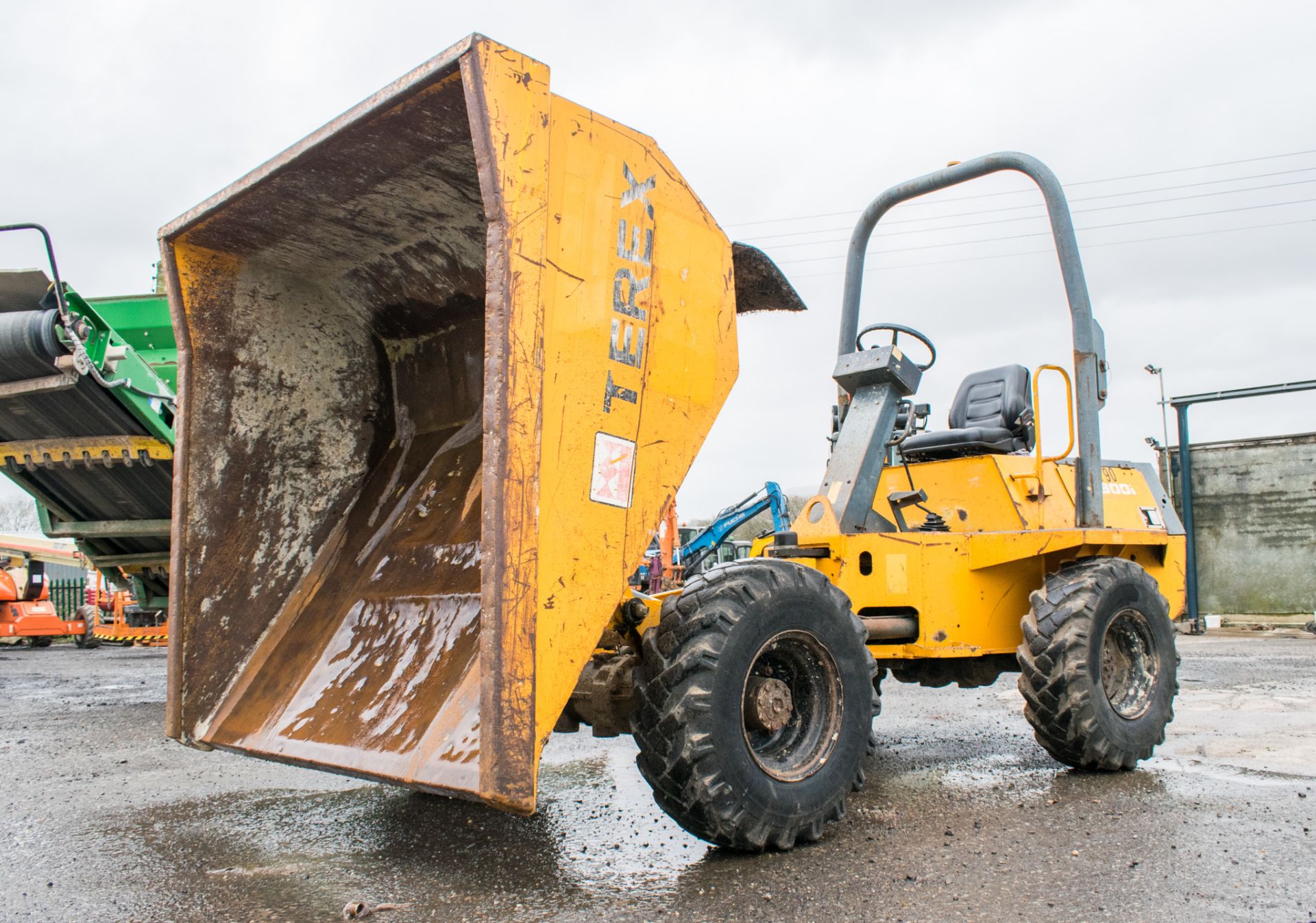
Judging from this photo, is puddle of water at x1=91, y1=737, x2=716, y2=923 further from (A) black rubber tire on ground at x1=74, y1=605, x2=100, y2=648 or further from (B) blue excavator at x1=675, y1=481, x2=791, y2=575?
(A) black rubber tire on ground at x1=74, y1=605, x2=100, y2=648

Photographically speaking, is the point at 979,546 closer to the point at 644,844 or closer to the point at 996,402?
the point at 996,402

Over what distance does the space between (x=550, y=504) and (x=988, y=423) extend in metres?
3.22

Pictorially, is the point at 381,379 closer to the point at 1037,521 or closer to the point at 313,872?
the point at 313,872

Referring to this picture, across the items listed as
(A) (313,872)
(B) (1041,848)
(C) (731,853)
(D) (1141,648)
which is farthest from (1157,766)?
(A) (313,872)

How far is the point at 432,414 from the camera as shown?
4.38 meters

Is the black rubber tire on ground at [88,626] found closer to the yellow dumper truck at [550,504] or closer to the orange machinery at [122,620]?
the orange machinery at [122,620]

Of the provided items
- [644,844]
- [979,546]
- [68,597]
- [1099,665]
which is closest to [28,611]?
[68,597]

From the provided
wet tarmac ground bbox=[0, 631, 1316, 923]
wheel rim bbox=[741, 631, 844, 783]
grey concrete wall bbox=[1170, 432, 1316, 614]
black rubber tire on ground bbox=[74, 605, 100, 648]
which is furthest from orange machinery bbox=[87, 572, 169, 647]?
grey concrete wall bbox=[1170, 432, 1316, 614]

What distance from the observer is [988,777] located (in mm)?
4453

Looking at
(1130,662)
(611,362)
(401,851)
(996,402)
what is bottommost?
(401,851)

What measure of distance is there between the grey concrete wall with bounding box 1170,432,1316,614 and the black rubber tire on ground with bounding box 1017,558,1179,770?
11973 millimetres

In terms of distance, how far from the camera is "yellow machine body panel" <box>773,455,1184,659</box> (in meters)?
4.23

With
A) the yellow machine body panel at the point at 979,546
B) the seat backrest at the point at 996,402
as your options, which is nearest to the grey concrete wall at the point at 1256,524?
the yellow machine body panel at the point at 979,546

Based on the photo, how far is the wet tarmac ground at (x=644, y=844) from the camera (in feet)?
8.98
